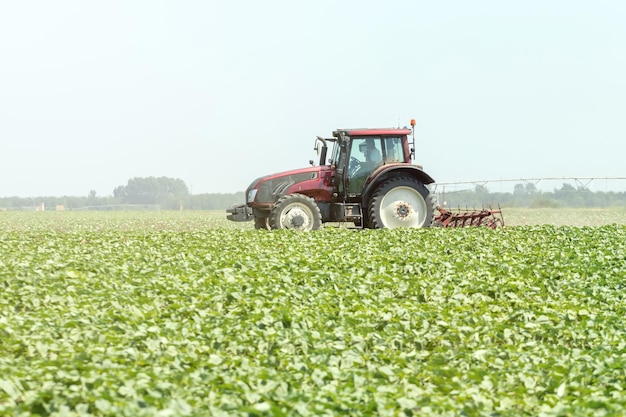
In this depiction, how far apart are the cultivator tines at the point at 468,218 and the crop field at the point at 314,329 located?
14.1ft

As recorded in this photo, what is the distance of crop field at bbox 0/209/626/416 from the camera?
5.99m

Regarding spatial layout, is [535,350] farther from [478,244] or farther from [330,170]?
[330,170]

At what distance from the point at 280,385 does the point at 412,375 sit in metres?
1.35

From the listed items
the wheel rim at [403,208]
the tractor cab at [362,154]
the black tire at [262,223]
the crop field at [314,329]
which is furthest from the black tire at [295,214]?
the crop field at [314,329]

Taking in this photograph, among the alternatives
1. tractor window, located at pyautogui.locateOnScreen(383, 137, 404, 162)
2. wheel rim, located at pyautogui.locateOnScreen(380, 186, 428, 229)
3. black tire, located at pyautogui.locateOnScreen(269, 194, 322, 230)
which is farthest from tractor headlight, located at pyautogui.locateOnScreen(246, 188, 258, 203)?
tractor window, located at pyautogui.locateOnScreen(383, 137, 404, 162)

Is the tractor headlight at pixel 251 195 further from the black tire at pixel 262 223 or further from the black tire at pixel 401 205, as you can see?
the black tire at pixel 401 205

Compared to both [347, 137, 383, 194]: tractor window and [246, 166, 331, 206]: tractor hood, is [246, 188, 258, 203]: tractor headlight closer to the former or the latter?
[246, 166, 331, 206]: tractor hood

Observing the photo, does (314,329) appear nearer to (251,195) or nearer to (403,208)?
(403,208)

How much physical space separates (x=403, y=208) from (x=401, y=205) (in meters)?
0.09

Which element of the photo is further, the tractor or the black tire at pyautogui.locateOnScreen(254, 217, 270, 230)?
the black tire at pyautogui.locateOnScreen(254, 217, 270, 230)

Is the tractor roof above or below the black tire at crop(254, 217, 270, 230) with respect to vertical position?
above

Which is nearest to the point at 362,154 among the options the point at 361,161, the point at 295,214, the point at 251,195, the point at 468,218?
the point at 361,161

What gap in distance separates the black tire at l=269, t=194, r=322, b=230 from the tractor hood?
18.9 inches

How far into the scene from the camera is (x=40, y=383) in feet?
21.1
